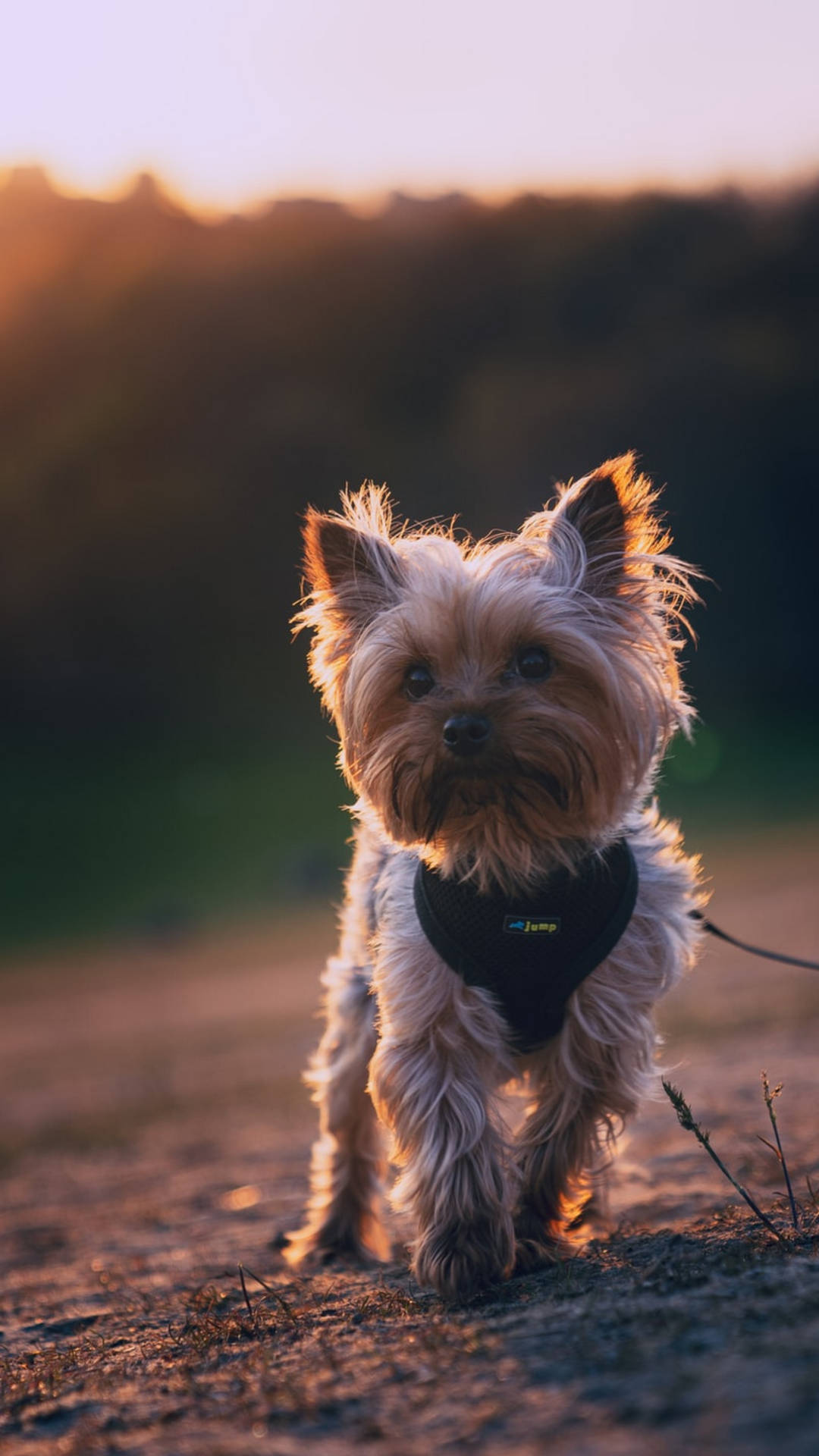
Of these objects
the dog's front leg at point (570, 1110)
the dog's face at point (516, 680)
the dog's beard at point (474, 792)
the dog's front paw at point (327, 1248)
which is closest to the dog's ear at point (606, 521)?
the dog's face at point (516, 680)

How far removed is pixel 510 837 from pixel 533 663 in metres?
0.61

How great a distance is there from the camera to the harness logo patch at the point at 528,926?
4691 millimetres

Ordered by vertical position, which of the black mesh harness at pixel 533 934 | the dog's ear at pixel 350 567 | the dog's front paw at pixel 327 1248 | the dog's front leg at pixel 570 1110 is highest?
the dog's ear at pixel 350 567

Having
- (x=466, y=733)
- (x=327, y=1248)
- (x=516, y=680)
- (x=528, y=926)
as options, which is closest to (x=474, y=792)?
(x=466, y=733)

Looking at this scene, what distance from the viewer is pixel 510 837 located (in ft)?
15.3

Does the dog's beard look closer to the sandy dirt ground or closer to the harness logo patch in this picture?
the harness logo patch

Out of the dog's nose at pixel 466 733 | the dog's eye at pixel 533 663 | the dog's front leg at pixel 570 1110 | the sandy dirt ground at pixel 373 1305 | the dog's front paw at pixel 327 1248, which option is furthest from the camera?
the dog's front paw at pixel 327 1248

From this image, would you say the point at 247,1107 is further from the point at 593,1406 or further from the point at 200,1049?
the point at 593,1406

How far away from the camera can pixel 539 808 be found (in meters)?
4.57

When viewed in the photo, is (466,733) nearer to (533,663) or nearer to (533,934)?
(533,663)

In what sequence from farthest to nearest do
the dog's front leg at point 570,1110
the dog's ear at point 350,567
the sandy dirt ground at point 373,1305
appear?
the dog's ear at point 350,567
the dog's front leg at point 570,1110
the sandy dirt ground at point 373,1305

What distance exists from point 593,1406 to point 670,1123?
574 centimetres

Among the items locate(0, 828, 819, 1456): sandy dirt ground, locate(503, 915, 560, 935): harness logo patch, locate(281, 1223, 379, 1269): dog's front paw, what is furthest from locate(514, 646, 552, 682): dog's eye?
locate(281, 1223, 379, 1269): dog's front paw

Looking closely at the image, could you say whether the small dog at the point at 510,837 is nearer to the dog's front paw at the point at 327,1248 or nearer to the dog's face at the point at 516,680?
the dog's face at the point at 516,680
